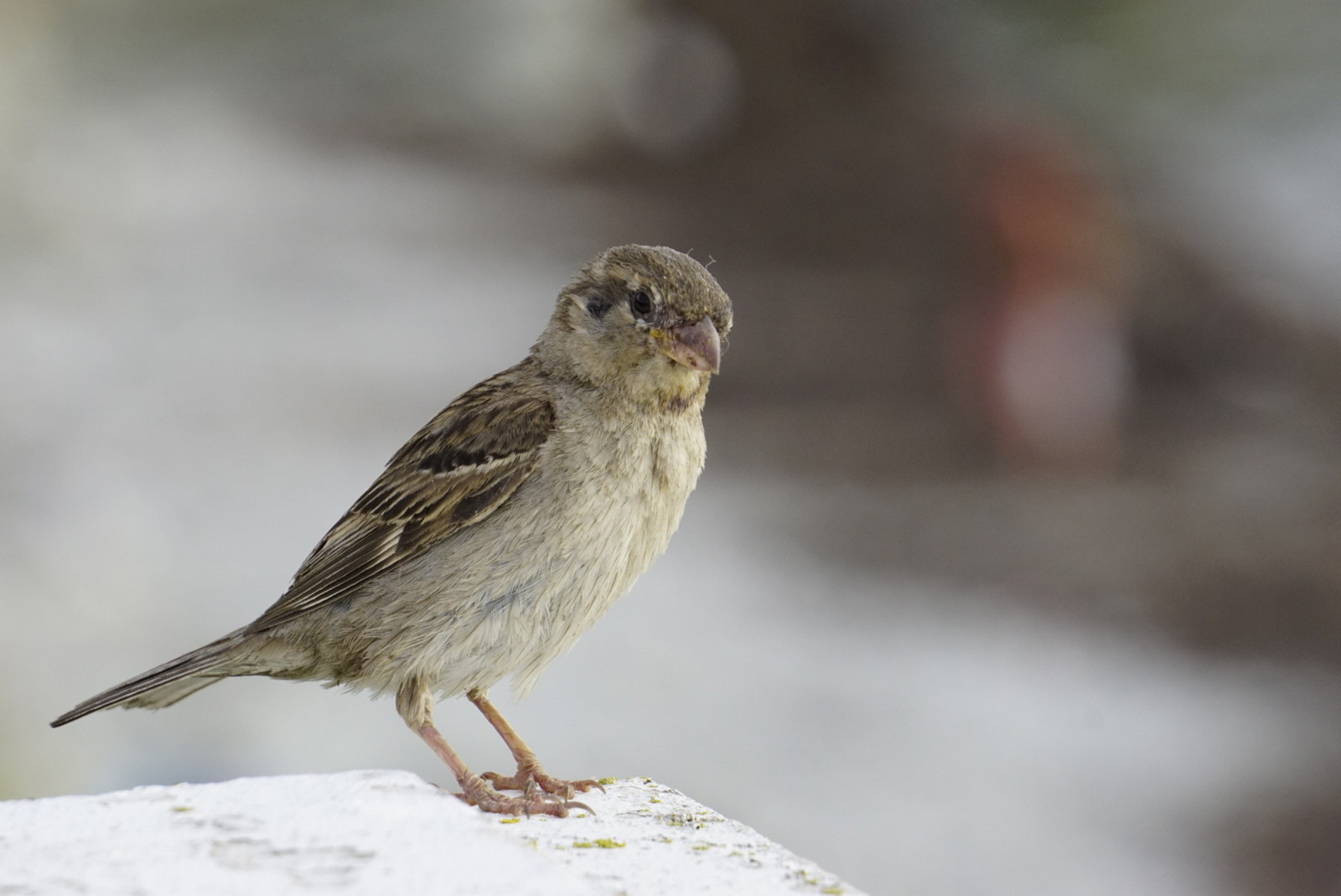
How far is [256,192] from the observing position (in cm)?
1313

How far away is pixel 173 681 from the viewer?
3131mm

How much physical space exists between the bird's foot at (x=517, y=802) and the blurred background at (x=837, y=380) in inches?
90.6

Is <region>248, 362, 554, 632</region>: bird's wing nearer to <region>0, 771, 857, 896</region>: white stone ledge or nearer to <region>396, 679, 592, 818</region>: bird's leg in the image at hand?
<region>396, 679, 592, 818</region>: bird's leg

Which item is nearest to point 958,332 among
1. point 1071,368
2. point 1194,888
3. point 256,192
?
point 1071,368

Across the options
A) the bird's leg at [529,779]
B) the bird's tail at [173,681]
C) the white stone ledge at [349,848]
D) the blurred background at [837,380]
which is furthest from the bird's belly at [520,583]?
the blurred background at [837,380]

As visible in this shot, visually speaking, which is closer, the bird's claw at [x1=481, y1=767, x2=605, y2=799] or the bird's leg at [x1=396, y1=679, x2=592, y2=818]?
the bird's leg at [x1=396, y1=679, x2=592, y2=818]

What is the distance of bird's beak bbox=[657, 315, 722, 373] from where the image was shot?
295 cm

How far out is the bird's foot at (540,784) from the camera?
9.26ft

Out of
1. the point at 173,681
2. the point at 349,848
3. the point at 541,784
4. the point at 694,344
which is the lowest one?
the point at 349,848

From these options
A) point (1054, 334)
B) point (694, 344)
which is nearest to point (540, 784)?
point (694, 344)

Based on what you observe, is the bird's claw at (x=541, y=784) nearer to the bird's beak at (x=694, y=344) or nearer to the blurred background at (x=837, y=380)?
the bird's beak at (x=694, y=344)

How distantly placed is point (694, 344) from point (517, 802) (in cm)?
95

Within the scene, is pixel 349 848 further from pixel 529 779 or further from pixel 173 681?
pixel 173 681

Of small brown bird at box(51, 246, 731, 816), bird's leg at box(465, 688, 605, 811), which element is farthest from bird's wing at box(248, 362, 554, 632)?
bird's leg at box(465, 688, 605, 811)
